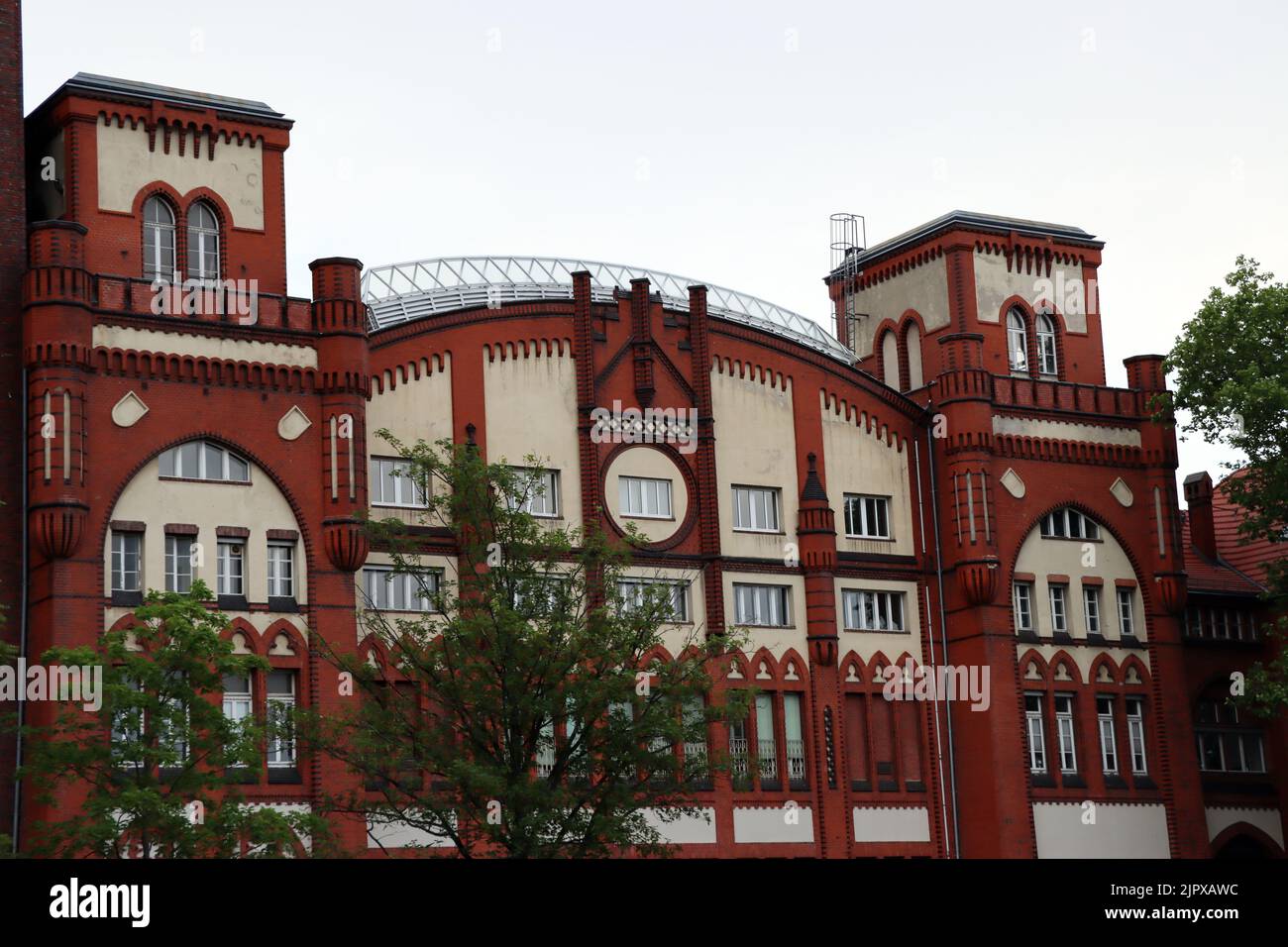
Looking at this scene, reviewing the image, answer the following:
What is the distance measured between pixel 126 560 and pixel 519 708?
36.5 feet

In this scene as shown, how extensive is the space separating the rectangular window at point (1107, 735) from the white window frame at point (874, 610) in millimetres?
6829

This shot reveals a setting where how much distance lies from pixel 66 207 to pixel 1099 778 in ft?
109

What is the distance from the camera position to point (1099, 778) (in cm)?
5647

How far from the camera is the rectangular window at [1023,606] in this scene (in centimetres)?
5691

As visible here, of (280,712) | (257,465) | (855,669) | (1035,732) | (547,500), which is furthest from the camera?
(1035,732)

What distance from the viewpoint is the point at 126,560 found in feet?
143

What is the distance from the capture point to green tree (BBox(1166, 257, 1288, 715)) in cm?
5447

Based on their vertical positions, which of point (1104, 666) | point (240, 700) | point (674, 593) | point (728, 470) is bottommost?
point (240, 700)

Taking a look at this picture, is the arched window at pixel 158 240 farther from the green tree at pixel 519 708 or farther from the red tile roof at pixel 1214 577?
the red tile roof at pixel 1214 577

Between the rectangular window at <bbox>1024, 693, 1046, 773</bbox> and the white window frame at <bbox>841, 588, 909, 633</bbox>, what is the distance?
435 cm

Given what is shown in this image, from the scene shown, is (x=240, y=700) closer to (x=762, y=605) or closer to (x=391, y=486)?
(x=391, y=486)

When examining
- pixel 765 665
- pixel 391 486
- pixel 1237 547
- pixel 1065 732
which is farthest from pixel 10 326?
pixel 1237 547

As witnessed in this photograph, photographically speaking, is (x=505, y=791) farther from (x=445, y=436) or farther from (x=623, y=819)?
(x=445, y=436)
